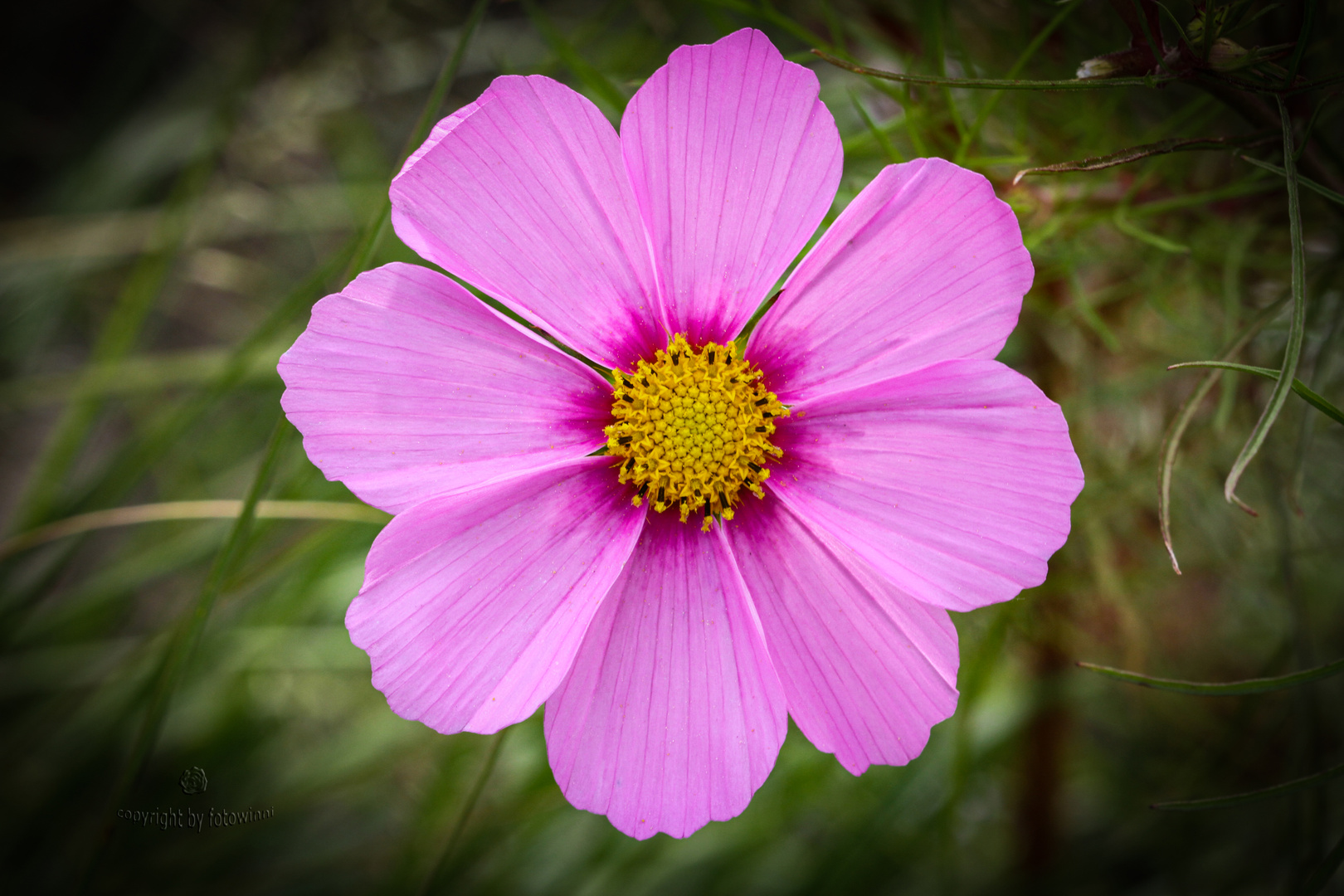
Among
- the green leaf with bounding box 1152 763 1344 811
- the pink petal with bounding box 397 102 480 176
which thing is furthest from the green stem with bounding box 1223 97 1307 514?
the pink petal with bounding box 397 102 480 176

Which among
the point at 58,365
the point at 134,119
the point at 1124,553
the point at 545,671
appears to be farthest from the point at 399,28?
the point at 1124,553

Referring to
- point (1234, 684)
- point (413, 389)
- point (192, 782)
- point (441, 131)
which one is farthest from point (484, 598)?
point (192, 782)

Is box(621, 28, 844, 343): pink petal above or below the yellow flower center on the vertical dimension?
above

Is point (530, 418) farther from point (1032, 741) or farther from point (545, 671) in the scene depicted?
point (1032, 741)

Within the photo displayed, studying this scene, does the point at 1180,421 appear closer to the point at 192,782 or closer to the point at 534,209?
the point at 534,209

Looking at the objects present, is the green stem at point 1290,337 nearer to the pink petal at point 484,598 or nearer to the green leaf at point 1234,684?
the green leaf at point 1234,684

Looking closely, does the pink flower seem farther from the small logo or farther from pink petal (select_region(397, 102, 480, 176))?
the small logo
